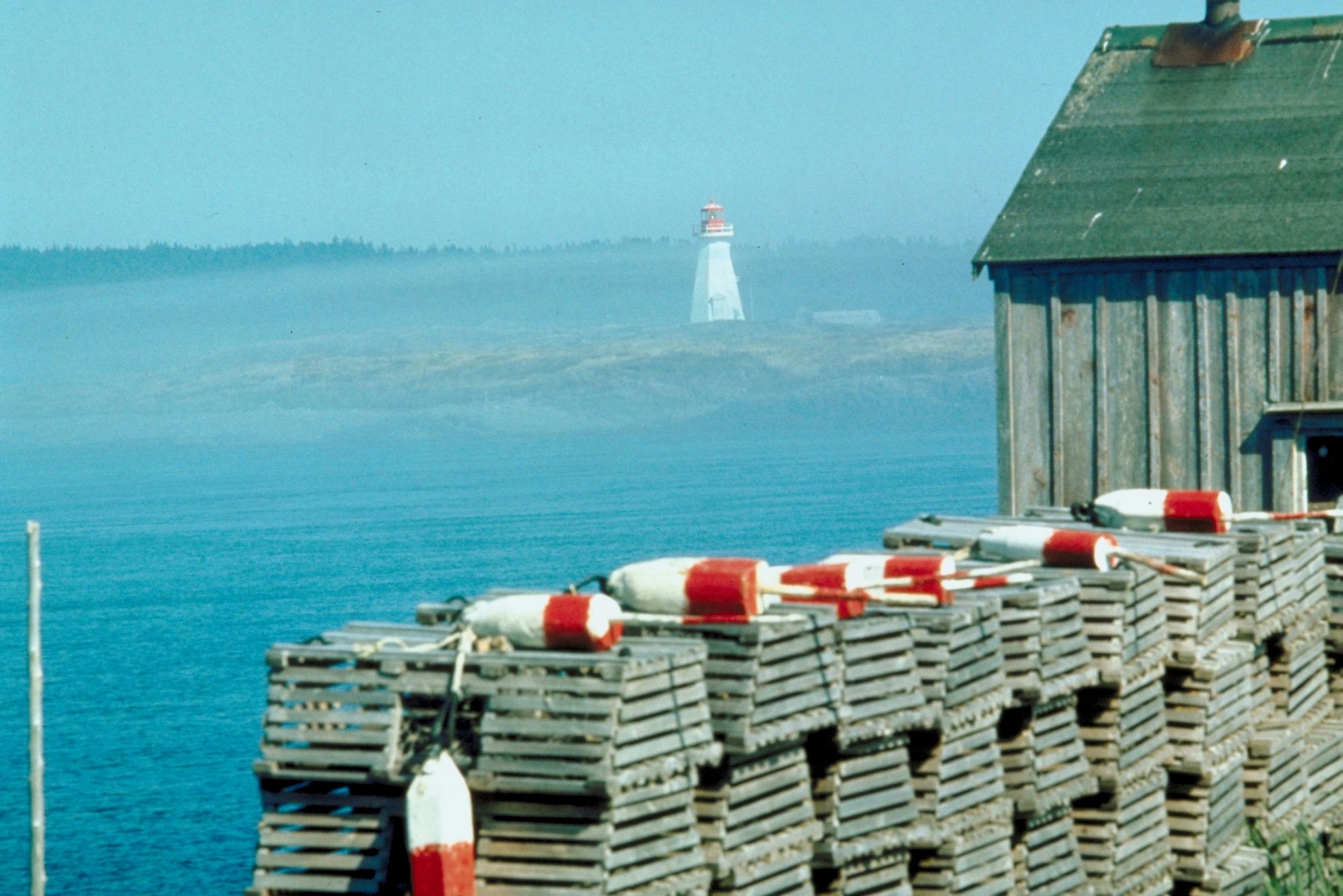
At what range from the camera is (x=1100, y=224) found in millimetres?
20969

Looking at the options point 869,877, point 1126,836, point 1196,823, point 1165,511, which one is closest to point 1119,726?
point 1126,836

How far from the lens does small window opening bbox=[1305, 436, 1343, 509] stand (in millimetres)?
Result: 20078

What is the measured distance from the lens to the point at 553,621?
34.7 feet

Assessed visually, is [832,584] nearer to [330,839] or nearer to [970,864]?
[970,864]

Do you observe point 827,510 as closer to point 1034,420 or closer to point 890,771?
point 1034,420

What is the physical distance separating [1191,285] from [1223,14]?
13.2 feet

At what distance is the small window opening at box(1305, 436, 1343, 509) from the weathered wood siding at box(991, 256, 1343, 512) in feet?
2.14

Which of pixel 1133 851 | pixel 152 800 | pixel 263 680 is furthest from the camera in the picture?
pixel 263 680

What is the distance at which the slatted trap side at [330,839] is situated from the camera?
1045 centimetres

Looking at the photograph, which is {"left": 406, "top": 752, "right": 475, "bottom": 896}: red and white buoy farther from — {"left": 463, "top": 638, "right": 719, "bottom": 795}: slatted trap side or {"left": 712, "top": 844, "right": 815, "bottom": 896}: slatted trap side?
{"left": 712, "top": 844, "right": 815, "bottom": 896}: slatted trap side

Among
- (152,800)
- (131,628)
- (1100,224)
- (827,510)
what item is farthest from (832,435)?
(1100,224)

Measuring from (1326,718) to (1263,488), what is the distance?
9.62 feet

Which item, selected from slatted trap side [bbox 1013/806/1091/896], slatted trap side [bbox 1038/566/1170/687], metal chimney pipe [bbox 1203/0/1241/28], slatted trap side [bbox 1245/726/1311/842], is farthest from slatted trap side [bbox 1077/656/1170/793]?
metal chimney pipe [bbox 1203/0/1241/28]

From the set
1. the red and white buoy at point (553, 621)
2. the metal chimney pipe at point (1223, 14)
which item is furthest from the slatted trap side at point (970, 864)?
the metal chimney pipe at point (1223, 14)
